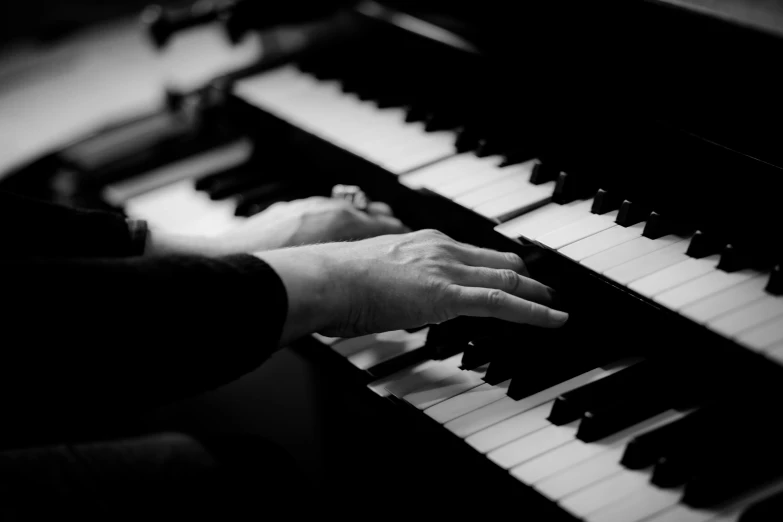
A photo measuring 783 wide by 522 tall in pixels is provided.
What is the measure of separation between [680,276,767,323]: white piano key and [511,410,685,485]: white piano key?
14 cm

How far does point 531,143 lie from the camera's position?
64.5 inches

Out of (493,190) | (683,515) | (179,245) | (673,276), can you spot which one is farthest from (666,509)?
(179,245)

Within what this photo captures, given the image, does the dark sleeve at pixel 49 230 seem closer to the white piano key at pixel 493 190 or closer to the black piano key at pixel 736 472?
the white piano key at pixel 493 190

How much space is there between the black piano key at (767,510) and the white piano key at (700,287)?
29cm

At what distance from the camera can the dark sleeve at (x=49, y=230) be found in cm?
152

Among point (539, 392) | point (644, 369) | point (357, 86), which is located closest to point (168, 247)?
point (357, 86)

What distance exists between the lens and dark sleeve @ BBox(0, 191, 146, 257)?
1.52 meters

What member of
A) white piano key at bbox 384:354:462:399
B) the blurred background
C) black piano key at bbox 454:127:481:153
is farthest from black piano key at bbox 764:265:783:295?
the blurred background

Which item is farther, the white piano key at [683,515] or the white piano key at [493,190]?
the white piano key at [493,190]

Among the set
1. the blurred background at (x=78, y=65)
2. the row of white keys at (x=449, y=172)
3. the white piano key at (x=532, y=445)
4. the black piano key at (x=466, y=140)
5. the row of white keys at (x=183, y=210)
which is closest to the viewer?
the white piano key at (x=532, y=445)

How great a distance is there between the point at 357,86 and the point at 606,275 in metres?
0.92

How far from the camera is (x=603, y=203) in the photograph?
1.38 metres

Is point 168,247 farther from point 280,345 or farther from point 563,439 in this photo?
point 563,439

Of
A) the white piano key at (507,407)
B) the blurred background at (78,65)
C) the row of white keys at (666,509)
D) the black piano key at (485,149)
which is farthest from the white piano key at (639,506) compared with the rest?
the blurred background at (78,65)
